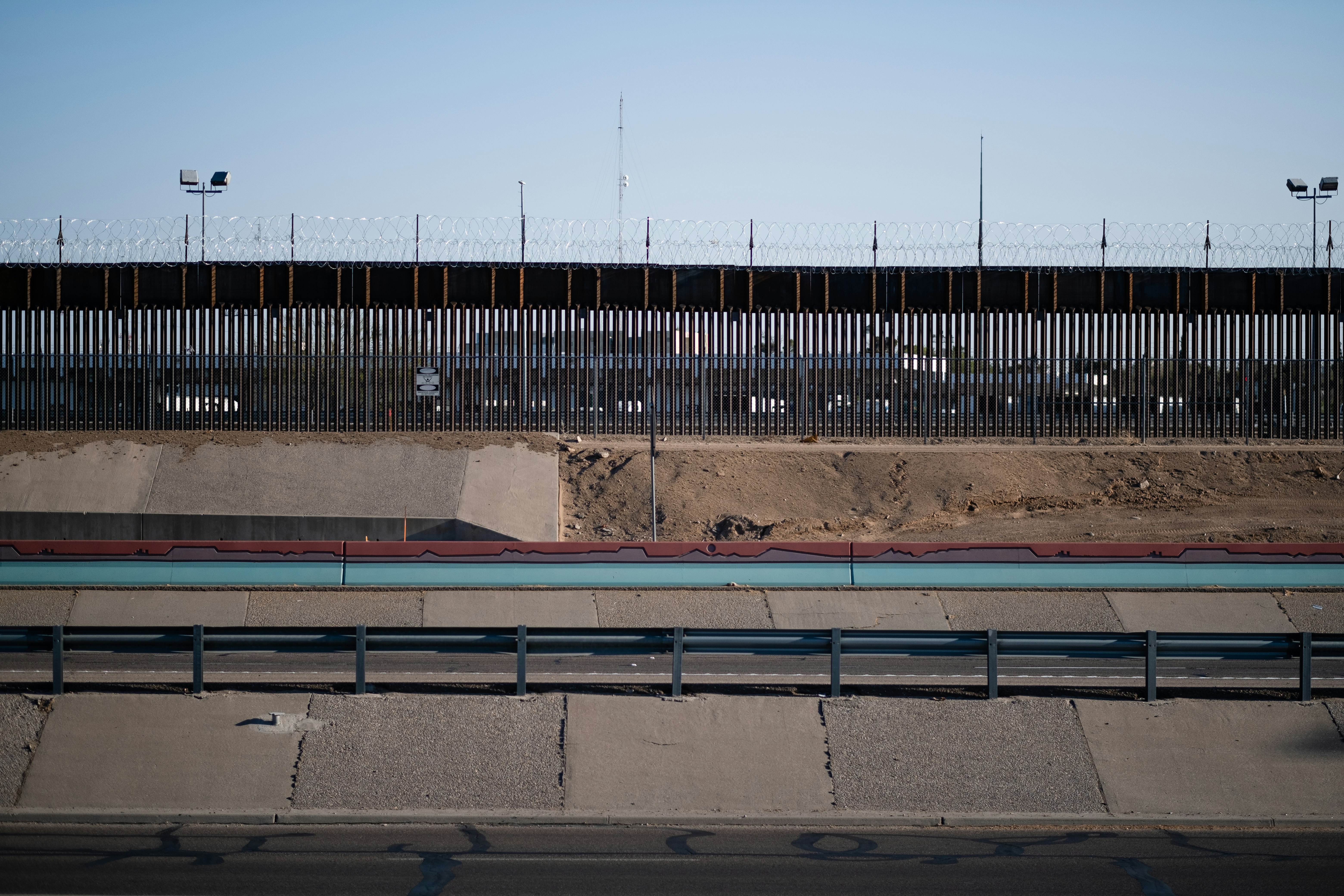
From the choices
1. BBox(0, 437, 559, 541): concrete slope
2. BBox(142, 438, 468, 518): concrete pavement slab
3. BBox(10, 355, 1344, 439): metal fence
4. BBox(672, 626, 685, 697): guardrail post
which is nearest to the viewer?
BBox(672, 626, 685, 697): guardrail post

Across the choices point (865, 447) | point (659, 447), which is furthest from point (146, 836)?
point (865, 447)

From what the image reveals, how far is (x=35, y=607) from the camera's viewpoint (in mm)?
16984

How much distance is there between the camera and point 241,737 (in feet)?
32.6

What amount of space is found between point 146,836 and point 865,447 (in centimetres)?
2558

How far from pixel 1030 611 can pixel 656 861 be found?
10391 mm

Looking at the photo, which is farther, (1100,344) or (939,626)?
(1100,344)

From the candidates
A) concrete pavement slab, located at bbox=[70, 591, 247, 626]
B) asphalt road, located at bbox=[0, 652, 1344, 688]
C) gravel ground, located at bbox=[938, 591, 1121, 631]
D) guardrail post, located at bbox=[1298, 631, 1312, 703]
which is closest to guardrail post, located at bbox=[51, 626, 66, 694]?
asphalt road, located at bbox=[0, 652, 1344, 688]

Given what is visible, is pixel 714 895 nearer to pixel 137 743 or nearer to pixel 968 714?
pixel 968 714

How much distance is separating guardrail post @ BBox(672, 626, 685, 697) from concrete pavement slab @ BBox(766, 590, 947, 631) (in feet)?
20.1

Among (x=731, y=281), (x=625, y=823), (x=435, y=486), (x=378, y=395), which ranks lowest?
(x=625, y=823)

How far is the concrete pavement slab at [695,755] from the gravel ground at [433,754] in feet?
0.90

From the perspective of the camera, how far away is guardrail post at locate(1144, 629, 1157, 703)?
Answer: 35.7 ft

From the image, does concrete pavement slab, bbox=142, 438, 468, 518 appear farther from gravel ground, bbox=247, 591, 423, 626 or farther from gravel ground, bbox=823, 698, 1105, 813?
gravel ground, bbox=823, 698, 1105, 813

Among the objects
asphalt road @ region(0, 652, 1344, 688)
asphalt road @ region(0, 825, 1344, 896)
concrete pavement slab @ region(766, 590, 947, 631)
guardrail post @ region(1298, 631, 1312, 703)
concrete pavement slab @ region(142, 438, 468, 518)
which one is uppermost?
concrete pavement slab @ region(142, 438, 468, 518)
